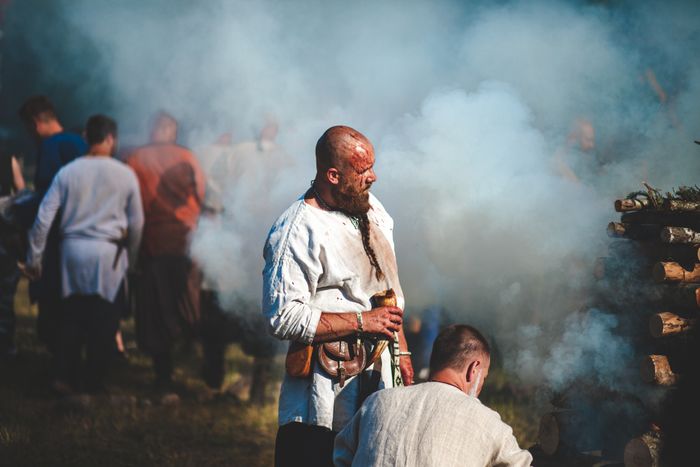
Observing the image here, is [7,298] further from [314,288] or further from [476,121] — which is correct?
[314,288]

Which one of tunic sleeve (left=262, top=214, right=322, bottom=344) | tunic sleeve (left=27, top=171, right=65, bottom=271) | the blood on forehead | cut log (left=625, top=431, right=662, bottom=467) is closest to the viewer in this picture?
tunic sleeve (left=262, top=214, right=322, bottom=344)

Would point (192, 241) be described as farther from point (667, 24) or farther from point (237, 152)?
point (667, 24)

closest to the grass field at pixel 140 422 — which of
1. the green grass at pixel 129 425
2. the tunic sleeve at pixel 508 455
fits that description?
the green grass at pixel 129 425

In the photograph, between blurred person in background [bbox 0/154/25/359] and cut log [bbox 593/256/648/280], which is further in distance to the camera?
blurred person in background [bbox 0/154/25/359]

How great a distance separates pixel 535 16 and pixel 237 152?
9.61 ft

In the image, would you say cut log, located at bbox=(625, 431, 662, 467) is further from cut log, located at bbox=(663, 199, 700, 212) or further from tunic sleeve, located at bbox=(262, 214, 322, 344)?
tunic sleeve, located at bbox=(262, 214, 322, 344)

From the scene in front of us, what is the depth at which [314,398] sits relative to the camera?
3.33m

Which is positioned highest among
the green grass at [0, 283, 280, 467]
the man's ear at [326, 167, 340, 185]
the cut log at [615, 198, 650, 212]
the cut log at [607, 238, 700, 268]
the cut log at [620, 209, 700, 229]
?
the cut log at [615, 198, 650, 212]

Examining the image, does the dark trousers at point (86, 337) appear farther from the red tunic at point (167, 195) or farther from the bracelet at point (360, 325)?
the bracelet at point (360, 325)

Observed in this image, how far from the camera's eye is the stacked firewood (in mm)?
4023

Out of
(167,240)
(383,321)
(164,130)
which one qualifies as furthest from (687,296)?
(164,130)

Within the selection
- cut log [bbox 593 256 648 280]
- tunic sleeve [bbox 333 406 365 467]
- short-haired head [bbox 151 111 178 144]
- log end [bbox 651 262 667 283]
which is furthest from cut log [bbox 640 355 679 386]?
short-haired head [bbox 151 111 178 144]

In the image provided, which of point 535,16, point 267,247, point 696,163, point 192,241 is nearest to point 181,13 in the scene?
point 192,241

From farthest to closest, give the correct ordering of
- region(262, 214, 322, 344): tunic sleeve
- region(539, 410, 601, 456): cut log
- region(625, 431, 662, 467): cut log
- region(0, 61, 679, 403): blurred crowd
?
region(0, 61, 679, 403): blurred crowd → region(539, 410, 601, 456): cut log → region(625, 431, 662, 467): cut log → region(262, 214, 322, 344): tunic sleeve
